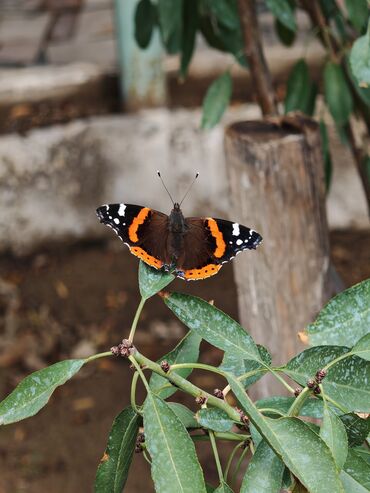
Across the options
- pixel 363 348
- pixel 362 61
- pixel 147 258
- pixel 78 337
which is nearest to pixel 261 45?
pixel 362 61

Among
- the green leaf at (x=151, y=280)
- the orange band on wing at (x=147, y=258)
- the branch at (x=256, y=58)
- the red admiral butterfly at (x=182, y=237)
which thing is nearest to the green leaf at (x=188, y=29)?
the branch at (x=256, y=58)

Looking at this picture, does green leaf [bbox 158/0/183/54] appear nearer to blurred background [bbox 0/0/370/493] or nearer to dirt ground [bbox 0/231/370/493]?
blurred background [bbox 0/0/370/493]

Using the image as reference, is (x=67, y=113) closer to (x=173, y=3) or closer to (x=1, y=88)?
(x=1, y=88)

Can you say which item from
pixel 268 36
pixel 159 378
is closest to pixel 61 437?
pixel 268 36

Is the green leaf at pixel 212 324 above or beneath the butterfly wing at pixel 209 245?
above

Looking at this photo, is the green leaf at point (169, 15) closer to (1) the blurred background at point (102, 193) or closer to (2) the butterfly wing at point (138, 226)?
(2) the butterfly wing at point (138, 226)

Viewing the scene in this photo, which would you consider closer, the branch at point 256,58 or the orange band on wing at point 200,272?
the orange band on wing at point 200,272
